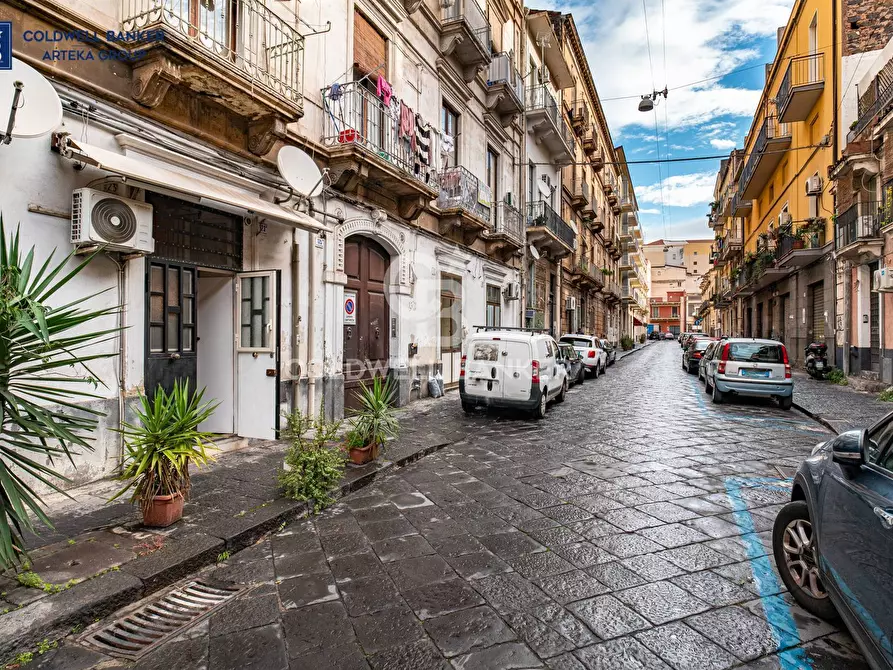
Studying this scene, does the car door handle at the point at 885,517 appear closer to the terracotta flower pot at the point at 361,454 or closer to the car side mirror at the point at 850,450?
the car side mirror at the point at 850,450

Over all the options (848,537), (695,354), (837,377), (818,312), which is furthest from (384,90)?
(818,312)

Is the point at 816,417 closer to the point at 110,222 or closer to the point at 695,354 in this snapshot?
the point at 695,354

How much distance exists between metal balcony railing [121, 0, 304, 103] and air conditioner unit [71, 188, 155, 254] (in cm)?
175

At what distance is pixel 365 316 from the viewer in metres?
9.77

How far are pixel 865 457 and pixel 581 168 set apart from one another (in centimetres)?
2778

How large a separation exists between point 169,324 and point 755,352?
1173 cm

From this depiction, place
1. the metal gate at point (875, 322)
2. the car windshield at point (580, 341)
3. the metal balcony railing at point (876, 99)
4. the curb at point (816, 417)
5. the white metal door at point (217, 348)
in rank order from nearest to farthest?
the white metal door at point (217, 348) < the curb at point (816, 417) < the metal balcony railing at point (876, 99) < the metal gate at point (875, 322) < the car windshield at point (580, 341)

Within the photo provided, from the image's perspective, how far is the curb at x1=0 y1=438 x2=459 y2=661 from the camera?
8.68ft

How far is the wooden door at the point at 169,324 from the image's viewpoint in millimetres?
5766

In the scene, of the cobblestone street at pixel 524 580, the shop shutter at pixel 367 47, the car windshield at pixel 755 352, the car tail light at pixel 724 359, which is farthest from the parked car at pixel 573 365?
the shop shutter at pixel 367 47

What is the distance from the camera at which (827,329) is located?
17375 mm

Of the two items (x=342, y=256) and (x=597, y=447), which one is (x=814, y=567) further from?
(x=342, y=256)

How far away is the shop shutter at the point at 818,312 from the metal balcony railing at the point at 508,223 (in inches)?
451

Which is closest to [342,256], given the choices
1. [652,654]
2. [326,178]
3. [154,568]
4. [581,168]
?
[326,178]
